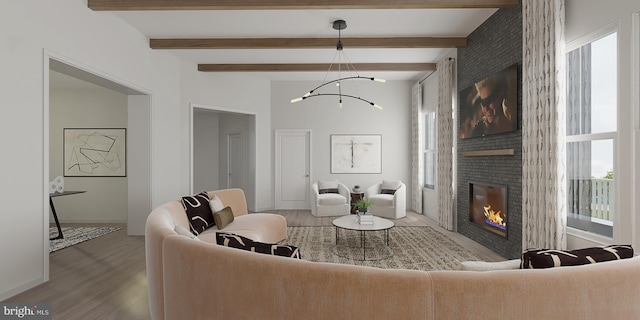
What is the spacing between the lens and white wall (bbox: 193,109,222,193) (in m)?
8.67

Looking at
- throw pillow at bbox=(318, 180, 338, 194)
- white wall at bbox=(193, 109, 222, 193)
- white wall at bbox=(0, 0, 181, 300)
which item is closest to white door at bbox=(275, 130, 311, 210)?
throw pillow at bbox=(318, 180, 338, 194)

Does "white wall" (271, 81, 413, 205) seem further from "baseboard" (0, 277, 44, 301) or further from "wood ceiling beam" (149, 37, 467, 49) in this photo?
"baseboard" (0, 277, 44, 301)

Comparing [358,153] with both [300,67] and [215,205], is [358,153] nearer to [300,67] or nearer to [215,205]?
[300,67]

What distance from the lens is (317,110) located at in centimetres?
788

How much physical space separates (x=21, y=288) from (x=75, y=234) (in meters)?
2.67

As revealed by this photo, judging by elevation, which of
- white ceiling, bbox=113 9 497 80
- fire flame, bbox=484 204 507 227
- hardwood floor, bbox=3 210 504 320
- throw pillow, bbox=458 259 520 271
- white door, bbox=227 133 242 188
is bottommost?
hardwood floor, bbox=3 210 504 320

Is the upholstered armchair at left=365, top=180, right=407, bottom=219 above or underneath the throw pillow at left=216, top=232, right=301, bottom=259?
underneath

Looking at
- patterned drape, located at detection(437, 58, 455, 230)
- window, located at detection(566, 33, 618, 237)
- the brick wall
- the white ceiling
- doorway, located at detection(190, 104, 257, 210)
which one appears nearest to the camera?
window, located at detection(566, 33, 618, 237)

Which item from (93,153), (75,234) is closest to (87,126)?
(93,153)

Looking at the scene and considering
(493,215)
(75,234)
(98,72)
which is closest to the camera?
(98,72)

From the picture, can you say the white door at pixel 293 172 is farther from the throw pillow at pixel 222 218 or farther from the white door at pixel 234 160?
the throw pillow at pixel 222 218

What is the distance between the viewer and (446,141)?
5652 mm

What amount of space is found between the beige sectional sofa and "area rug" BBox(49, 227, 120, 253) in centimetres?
435

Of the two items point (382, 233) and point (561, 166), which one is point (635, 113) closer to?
point (561, 166)
